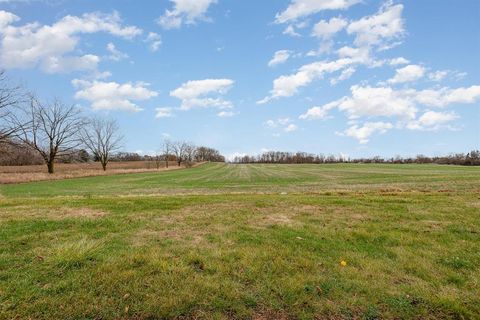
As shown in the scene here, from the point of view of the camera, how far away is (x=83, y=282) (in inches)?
171

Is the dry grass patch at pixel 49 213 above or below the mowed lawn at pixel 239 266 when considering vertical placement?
above

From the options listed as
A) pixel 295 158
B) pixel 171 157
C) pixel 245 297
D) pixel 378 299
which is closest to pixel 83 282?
pixel 245 297

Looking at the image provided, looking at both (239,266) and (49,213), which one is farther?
(49,213)

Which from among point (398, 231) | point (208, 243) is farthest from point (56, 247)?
point (398, 231)

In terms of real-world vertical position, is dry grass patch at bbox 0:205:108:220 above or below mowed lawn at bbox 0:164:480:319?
above

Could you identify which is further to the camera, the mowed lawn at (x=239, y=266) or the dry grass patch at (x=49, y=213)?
the dry grass patch at (x=49, y=213)

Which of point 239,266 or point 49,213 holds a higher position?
point 49,213

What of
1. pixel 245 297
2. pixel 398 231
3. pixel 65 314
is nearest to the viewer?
pixel 65 314

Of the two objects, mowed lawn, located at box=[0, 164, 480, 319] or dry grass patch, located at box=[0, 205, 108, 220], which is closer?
mowed lawn, located at box=[0, 164, 480, 319]

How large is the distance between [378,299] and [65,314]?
389 centimetres

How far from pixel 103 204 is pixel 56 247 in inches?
199

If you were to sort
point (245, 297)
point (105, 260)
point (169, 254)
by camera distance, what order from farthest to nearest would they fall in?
point (169, 254) → point (105, 260) → point (245, 297)

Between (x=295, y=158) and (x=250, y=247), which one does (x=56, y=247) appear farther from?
(x=295, y=158)

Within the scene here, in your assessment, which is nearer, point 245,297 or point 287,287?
point 245,297
